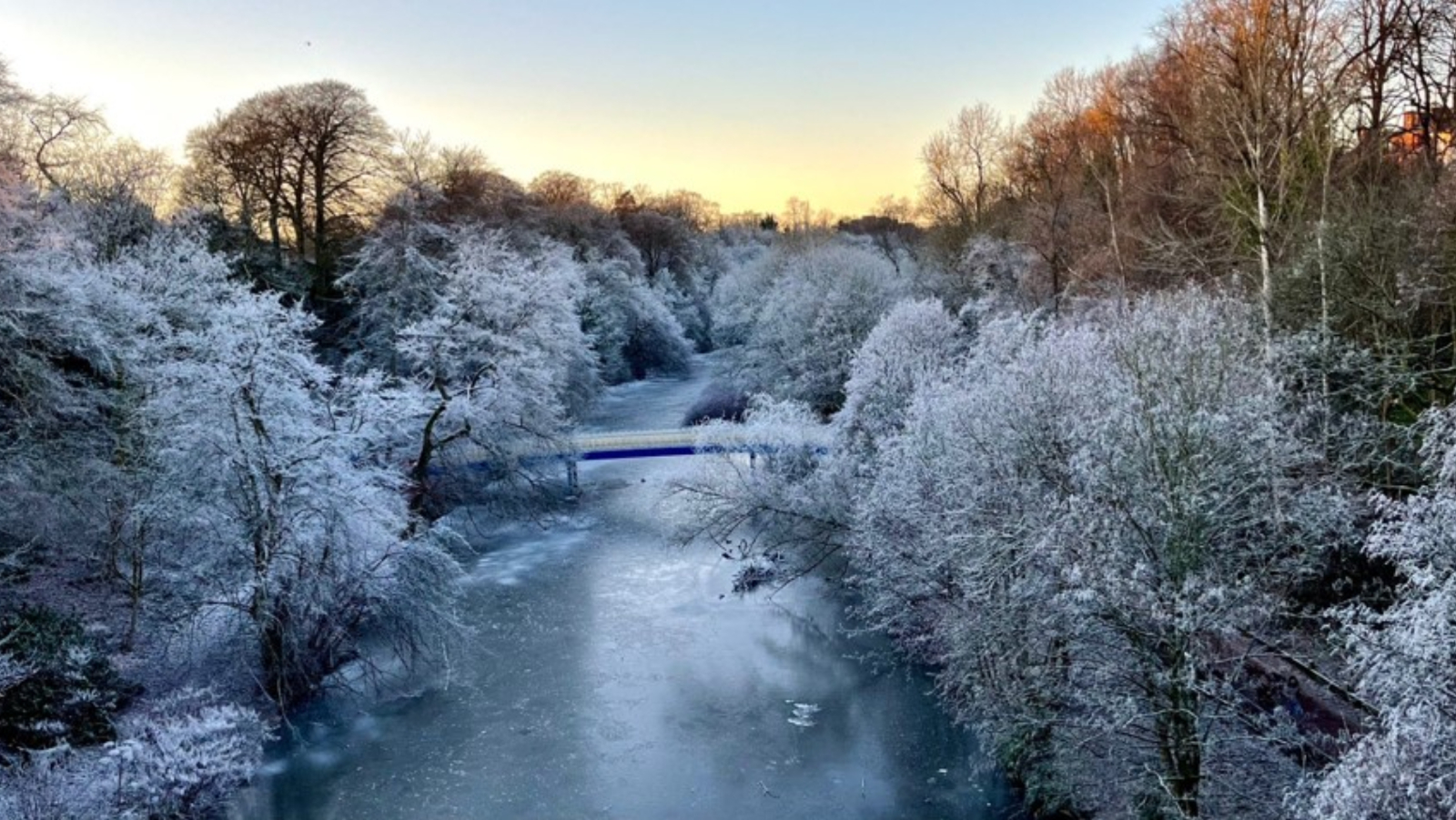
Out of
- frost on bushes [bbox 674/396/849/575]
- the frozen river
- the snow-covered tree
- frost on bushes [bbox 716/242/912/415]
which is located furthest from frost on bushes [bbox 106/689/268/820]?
frost on bushes [bbox 716/242/912/415]

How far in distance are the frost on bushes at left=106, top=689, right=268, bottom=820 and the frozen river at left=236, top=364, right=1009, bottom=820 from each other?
62cm

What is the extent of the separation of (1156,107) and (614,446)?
742 inches

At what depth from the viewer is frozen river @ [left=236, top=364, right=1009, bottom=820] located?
12500 millimetres

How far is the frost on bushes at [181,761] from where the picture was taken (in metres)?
11.1

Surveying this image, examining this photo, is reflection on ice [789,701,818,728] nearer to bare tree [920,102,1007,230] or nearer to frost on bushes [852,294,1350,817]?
frost on bushes [852,294,1350,817]

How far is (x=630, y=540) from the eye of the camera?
965 inches

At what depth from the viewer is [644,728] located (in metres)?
14.5

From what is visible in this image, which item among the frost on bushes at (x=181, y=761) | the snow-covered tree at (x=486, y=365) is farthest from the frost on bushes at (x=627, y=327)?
the frost on bushes at (x=181, y=761)

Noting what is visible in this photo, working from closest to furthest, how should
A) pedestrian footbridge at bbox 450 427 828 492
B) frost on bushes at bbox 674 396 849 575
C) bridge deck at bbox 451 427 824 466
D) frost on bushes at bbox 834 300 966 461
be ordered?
frost on bushes at bbox 834 300 966 461 < frost on bushes at bbox 674 396 849 575 < pedestrian footbridge at bbox 450 427 828 492 < bridge deck at bbox 451 427 824 466

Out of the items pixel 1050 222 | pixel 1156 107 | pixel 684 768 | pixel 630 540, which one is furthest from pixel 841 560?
pixel 1156 107

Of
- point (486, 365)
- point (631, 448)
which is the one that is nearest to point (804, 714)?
point (486, 365)

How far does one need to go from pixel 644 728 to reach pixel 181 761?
20.4 ft

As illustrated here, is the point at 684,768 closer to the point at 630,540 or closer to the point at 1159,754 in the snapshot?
the point at 1159,754

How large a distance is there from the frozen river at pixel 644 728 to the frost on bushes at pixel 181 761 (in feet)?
2.03
